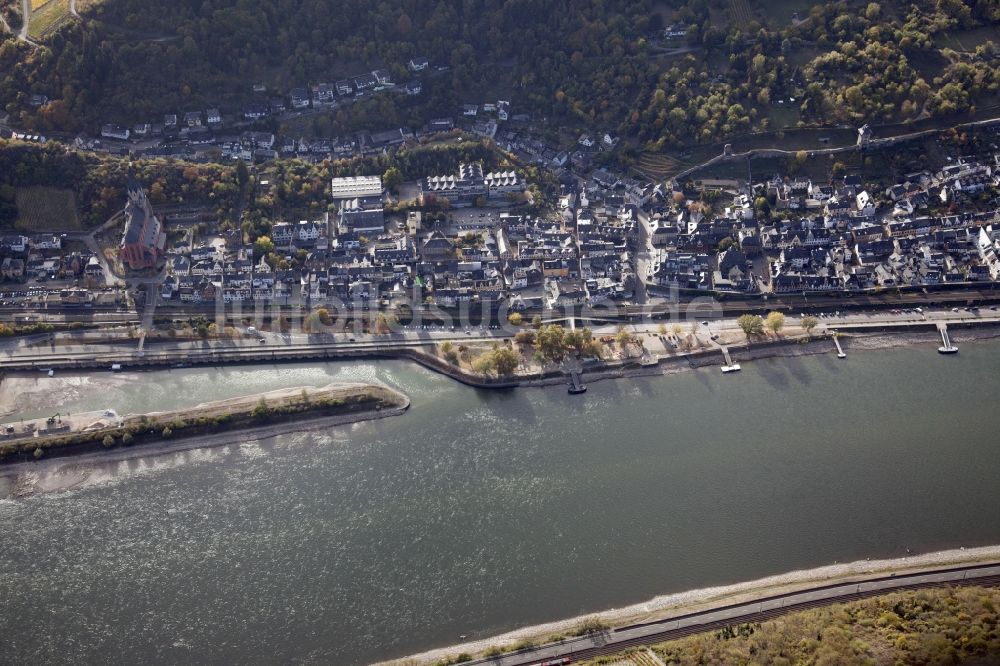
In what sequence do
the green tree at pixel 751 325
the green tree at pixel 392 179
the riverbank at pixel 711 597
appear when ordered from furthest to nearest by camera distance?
1. the green tree at pixel 392 179
2. the green tree at pixel 751 325
3. the riverbank at pixel 711 597

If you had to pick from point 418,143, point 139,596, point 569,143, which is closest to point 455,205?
point 418,143

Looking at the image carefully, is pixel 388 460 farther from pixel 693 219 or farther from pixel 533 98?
pixel 533 98

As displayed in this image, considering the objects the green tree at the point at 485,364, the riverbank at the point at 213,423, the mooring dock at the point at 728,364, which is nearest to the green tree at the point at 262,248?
the riverbank at the point at 213,423

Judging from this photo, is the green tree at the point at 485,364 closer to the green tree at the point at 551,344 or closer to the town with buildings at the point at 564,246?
the green tree at the point at 551,344

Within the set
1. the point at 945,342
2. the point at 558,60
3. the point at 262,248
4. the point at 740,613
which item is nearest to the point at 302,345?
the point at 262,248

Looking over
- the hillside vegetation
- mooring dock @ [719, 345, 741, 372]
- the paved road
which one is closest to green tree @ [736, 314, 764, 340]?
mooring dock @ [719, 345, 741, 372]

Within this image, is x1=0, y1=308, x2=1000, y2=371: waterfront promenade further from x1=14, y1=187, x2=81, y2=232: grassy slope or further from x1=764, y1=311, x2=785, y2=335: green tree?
x1=14, y1=187, x2=81, y2=232: grassy slope

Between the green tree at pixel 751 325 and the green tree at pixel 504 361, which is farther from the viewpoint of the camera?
the green tree at pixel 751 325
